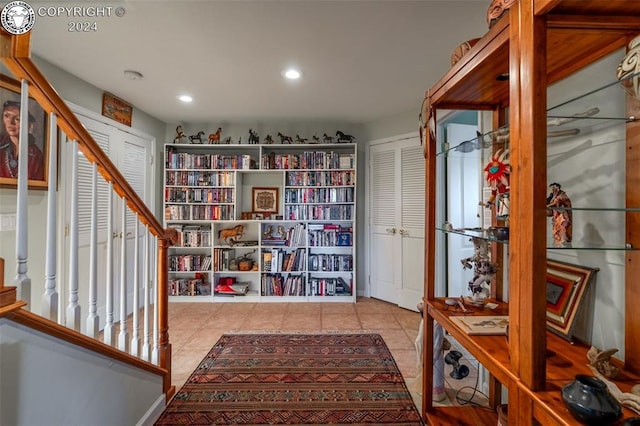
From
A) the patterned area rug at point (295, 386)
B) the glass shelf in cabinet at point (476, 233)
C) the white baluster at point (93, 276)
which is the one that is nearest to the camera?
the glass shelf in cabinet at point (476, 233)

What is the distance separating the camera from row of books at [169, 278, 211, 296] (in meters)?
3.71

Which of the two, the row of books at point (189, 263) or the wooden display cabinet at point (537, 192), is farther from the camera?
the row of books at point (189, 263)

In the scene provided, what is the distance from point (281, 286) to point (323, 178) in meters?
1.57

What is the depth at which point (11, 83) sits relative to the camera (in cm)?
201

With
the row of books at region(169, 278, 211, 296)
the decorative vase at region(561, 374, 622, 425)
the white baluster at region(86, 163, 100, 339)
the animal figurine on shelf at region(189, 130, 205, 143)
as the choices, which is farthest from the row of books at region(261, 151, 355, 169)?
the decorative vase at region(561, 374, 622, 425)

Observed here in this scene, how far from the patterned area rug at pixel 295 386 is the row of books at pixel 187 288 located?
1.34 m

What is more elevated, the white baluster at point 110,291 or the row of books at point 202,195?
the row of books at point 202,195

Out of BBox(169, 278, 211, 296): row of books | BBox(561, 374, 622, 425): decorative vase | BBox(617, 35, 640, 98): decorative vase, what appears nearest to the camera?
BBox(561, 374, 622, 425): decorative vase

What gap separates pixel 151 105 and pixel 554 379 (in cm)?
402

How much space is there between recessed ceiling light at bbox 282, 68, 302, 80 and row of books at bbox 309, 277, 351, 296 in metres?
2.51

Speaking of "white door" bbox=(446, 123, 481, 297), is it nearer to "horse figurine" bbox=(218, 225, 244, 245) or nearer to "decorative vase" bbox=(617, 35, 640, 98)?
"decorative vase" bbox=(617, 35, 640, 98)

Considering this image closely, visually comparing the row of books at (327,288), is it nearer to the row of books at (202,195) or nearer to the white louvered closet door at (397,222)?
the white louvered closet door at (397,222)

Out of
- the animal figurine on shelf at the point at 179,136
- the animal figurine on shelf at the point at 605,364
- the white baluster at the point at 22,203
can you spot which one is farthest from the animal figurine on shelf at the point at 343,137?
the animal figurine on shelf at the point at 605,364

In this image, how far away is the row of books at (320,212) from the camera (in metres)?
3.83
